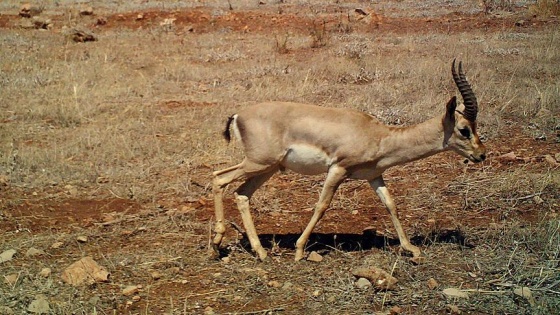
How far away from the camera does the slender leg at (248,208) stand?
5.93 m

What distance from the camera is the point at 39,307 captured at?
186 inches

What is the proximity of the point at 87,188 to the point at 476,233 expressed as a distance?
4.62 m

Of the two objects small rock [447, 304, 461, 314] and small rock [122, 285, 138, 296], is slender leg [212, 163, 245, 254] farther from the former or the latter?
small rock [447, 304, 461, 314]

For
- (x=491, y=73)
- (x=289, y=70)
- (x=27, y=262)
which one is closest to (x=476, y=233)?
(x=27, y=262)

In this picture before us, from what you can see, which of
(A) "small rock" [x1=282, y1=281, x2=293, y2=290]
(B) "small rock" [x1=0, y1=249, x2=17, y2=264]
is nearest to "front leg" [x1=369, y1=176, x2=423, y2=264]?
(A) "small rock" [x1=282, y1=281, x2=293, y2=290]

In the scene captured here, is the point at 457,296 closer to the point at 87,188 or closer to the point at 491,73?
the point at 87,188

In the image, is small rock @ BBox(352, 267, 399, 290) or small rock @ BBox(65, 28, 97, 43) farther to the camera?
small rock @ BBox(65, 28, 97, 43)

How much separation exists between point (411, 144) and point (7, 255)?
3848mm

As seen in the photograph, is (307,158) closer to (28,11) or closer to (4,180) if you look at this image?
(4,180)

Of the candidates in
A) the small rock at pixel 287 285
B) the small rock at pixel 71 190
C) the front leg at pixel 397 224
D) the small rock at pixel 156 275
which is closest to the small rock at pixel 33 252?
the small rock at pixel 156 275

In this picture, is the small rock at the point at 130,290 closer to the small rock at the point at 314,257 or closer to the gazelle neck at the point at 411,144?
the small rock at the point at 314,257

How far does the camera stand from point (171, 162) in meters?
8.67

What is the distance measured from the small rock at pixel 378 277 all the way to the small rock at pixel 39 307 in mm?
2407

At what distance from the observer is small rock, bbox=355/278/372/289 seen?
5016 mm
